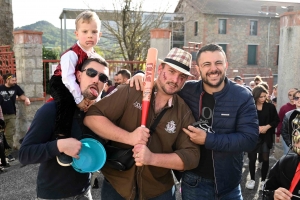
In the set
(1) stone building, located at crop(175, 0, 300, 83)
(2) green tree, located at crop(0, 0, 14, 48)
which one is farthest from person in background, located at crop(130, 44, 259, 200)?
(1) stone building, located at crop(175, 0, 300, 83)

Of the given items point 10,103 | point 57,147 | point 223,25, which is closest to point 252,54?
point 223,25

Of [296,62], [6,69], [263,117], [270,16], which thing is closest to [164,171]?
[263,117]

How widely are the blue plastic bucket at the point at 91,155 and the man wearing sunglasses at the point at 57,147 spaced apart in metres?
0.10

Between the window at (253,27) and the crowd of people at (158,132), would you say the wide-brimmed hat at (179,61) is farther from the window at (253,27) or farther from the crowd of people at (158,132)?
the window at (253,27)

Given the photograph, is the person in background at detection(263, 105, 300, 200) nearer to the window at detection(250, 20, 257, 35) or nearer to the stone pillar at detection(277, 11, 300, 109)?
the stone pillar at detection(277, 11, 300, 109)

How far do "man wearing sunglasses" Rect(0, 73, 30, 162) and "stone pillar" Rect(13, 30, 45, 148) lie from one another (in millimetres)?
277

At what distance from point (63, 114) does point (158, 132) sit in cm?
73

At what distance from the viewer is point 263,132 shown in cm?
564

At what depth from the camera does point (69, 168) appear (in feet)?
7.48

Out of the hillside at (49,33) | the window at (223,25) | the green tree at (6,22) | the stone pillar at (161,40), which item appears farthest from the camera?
the hillside at (49,33)

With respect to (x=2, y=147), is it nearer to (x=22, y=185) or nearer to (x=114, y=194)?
(x=22, y=185)

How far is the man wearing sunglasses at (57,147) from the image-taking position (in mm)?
2102

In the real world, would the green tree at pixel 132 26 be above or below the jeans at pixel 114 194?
above

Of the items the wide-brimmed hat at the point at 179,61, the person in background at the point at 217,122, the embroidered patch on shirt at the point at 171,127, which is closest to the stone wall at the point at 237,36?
the person in background at the point at 217,122
